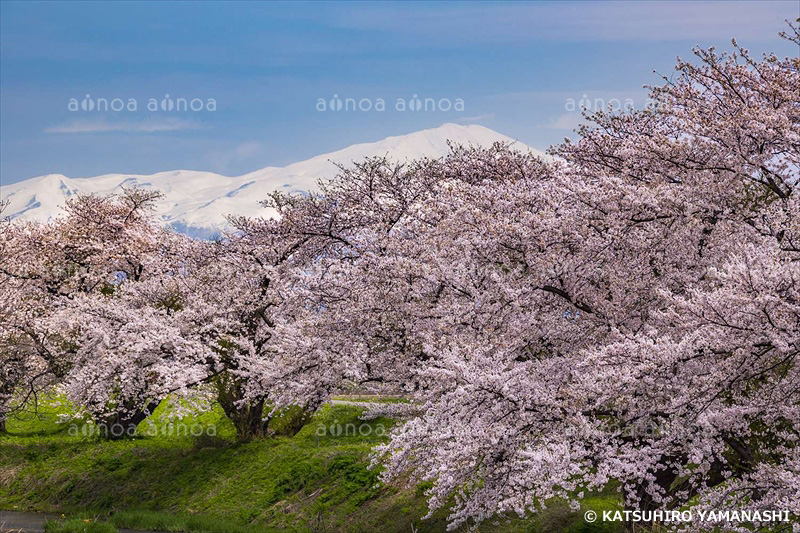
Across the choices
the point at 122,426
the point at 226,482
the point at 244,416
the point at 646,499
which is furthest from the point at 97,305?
the point at 646,499

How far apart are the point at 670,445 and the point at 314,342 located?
1127cm

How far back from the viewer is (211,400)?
102 ft

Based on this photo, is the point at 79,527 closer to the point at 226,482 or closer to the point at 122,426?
the point at 226,482

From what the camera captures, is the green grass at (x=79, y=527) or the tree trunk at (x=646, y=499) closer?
the tree trunk at (x=646, y=499)

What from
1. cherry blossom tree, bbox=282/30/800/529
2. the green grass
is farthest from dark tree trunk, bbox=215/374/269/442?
cherry blossom tree, bbox=282/30/800/529

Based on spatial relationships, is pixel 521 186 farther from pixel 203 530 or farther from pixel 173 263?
pixel 173 263

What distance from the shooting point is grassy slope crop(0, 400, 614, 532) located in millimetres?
23547

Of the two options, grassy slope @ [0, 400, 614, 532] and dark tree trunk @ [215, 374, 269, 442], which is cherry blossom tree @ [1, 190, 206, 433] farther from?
dark tree trunk @ [215, 374, 269, 442]

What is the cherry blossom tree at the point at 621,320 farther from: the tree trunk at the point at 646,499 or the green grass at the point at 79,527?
the green grass at the point at 79,527

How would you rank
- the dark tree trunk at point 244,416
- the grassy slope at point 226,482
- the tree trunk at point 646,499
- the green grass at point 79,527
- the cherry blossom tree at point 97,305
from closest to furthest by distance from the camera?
the tree trunk at point 646,499
the grassy slope at point 226,482
the green grass at point 79,527
the cherry blossom tree at point 97,305
the dark tree trunk at point 244,416

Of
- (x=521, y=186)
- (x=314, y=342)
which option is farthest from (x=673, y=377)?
(x=314, y=342)

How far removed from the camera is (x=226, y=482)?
95.1ft

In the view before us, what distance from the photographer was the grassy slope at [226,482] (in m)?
23.5

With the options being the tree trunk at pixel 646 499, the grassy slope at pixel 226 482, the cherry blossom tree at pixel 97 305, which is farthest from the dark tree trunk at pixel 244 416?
the tree trunk at pixel 646 499
